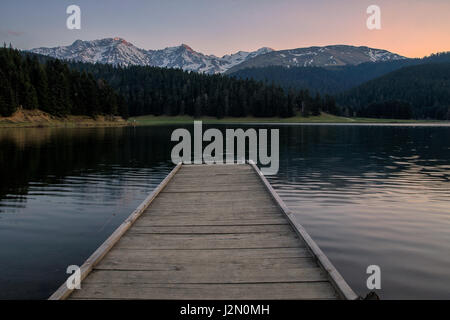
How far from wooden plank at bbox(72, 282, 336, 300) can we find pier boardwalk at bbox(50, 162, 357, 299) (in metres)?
0.02

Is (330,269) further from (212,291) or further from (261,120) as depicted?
(261,120)

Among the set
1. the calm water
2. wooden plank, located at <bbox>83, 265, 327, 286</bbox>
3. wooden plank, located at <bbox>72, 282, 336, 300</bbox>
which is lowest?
the calm water

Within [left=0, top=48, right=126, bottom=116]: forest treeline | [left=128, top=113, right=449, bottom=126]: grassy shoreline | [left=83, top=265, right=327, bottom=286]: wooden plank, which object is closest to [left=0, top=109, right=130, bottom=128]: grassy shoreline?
[left=0, top=48, right=126, bottom=116]: forest treeline

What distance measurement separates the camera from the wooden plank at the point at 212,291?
22.4 ft

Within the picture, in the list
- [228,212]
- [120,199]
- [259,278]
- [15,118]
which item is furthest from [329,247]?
[15,118]

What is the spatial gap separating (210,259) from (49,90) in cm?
12503

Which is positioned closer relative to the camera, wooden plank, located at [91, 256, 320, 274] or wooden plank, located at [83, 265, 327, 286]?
wooden plank, located at [83, 265, 327, 286]

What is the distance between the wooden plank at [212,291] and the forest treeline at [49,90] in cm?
10873

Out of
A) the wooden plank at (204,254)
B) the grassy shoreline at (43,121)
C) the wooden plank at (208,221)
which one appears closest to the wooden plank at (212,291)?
the wooden plank at (204,254)

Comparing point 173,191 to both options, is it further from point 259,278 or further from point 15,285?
point 259,278

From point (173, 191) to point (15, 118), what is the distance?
337 feet

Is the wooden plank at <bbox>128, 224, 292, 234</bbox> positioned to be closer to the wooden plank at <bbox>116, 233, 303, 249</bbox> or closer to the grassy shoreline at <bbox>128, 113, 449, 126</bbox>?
the wooden plank at <bbox>116, 233, 303, 249</bbox>

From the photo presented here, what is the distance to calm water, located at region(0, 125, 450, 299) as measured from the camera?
9859mm

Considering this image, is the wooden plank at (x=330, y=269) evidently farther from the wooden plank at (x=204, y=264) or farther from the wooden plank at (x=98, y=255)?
the wooden plank at (x=98, y=255)
